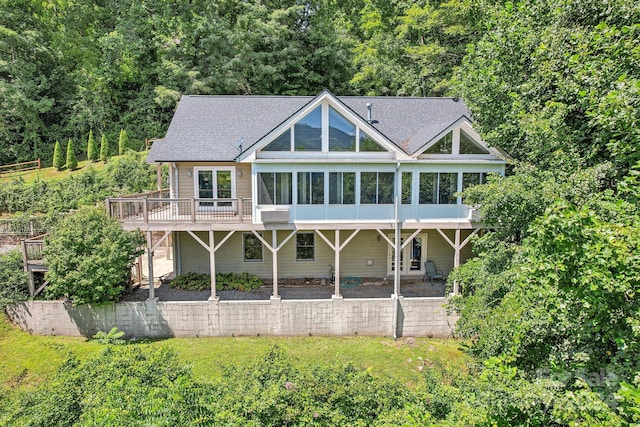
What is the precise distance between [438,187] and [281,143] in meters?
6.35

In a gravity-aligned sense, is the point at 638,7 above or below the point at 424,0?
below

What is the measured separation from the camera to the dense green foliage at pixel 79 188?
888 inches

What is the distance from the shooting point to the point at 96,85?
112 feet

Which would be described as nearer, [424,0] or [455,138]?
[455,138]

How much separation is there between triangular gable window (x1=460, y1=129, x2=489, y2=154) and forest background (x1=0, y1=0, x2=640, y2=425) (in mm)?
736

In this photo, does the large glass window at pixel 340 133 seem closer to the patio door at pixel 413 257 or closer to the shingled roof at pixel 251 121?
the shingled roof at pixel 251 121

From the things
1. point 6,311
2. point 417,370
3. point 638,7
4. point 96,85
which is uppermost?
point 96,85

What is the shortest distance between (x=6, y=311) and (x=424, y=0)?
30.3 meters

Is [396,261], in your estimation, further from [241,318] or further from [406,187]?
[241,318]

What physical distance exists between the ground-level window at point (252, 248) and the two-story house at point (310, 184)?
45 mm

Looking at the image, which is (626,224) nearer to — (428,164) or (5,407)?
(428,164)

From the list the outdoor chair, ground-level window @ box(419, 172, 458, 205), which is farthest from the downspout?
the outdoor chair

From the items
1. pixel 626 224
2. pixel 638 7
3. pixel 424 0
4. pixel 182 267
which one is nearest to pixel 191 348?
pixel 182 267

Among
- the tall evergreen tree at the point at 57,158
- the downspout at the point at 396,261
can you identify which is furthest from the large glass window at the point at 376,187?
the tall evergreen tree at the point at 57,158
